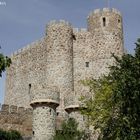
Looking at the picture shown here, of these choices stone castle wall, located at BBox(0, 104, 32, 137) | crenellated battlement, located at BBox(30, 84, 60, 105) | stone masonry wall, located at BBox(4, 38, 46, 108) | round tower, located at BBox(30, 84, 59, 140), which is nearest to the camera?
round tower, located at BBox(30, 84, 59, 140)

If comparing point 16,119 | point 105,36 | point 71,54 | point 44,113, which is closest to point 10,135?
point 44,113

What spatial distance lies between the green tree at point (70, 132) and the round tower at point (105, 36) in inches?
468

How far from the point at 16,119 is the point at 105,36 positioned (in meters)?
11.7

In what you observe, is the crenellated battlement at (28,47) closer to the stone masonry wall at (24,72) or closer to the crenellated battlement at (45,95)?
the stone masonry wall at (24,72)

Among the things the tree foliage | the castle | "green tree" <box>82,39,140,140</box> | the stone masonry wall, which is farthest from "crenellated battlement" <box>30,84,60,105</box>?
the stone masonry wall

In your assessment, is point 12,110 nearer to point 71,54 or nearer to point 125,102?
point 71,54

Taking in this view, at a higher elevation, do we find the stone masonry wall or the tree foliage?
the stone masonry wall

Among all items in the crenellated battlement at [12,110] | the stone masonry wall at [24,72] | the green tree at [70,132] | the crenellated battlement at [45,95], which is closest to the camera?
the green tree at [70,132]

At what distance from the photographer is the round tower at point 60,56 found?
4669cm

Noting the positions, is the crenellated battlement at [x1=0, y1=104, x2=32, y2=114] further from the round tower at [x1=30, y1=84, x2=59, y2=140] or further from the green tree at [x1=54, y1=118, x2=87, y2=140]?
the green tree at [x1=54, y1=118, x2=87, y2=140]

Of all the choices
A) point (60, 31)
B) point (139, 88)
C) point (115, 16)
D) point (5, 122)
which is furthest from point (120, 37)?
point (139, 88)

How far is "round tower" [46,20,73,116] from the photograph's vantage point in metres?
46.7

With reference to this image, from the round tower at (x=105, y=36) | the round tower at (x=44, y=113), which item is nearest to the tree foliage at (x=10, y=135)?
the round tower at (x=44, y=113)

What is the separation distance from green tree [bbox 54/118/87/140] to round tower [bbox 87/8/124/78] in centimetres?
1187
